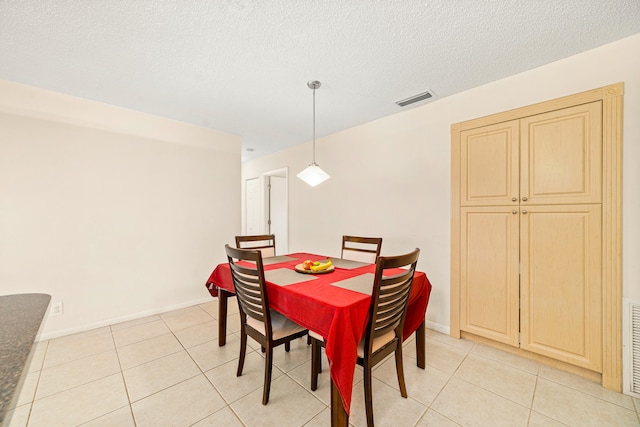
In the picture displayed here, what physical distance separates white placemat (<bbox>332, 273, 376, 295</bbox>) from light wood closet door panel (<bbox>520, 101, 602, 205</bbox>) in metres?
1.48

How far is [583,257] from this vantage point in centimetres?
191

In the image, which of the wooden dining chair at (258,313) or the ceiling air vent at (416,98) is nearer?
the wooden dining chair at (258,313)

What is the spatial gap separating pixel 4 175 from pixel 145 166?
1.08 metres

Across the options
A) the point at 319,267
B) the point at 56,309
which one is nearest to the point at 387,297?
the point at 319,267

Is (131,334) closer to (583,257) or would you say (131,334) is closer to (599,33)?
(583,257)

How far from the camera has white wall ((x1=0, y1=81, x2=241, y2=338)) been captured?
2.40m

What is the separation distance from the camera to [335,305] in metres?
1.36

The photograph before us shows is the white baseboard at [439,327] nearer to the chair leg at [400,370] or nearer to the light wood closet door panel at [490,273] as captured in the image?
the light wood closet door panel at [490,273]

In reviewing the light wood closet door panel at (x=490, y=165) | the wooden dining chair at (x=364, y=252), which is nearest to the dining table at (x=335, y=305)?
the wooden dining chair at (x=364, y=252)

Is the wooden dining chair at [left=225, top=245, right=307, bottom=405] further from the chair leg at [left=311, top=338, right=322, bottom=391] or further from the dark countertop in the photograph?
Result: the dark countertop

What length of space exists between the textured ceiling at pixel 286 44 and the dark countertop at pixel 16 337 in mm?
1609

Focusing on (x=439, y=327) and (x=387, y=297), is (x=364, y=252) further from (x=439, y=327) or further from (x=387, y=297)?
(x=387, y=297)

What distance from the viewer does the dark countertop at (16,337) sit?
493 mm

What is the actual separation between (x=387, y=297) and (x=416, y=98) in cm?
208
